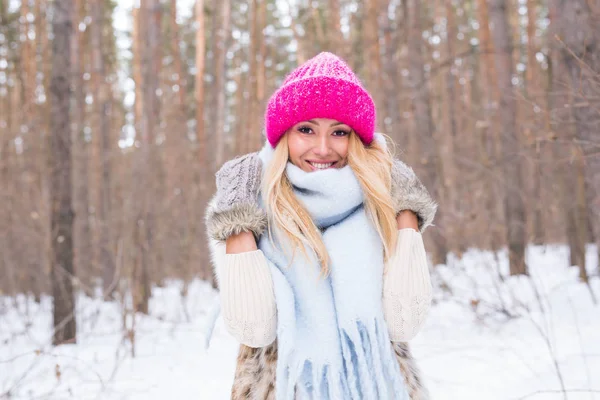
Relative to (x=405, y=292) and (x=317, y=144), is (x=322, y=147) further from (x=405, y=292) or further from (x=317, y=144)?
(x=405, y=292)

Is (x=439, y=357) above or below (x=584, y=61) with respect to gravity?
A: below

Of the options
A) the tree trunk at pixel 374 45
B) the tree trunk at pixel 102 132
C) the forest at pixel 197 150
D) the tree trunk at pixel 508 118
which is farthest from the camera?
the tree trunk at pixel 374 45

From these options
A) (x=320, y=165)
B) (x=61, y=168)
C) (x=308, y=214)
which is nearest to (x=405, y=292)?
(x=308, y=214)

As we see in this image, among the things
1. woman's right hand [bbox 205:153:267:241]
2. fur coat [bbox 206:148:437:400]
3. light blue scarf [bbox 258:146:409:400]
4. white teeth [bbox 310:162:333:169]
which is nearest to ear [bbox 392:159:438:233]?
fur coat [bbox 206:148:437:400]

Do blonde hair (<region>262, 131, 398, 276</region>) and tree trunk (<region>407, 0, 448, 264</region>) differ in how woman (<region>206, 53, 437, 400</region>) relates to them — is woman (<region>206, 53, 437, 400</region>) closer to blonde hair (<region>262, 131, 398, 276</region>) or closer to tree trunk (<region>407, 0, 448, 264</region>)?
blonde hair (<region>262, 131, 398, 276</region>)

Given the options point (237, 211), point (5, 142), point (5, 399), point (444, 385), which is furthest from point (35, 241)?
point (237, 211)

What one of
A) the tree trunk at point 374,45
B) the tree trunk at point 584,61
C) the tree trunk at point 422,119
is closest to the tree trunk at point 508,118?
the tree trunk at point 422,119

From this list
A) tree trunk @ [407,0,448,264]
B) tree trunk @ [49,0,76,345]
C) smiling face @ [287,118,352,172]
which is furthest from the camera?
tree trunk @ [407,0,448,264]

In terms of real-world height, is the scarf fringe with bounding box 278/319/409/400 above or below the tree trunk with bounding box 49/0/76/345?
below

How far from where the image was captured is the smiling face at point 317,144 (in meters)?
1.81

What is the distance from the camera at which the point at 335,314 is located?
1.69 meters

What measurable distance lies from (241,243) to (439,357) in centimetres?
325

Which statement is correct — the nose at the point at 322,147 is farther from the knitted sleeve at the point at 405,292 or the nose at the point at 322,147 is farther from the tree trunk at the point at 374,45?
the tree trunk at the point at 374,45

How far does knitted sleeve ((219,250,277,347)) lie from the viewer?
1.60 meters
